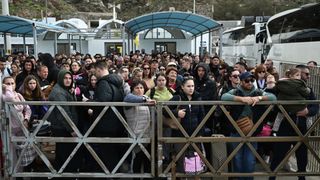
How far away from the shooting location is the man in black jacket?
501 cm

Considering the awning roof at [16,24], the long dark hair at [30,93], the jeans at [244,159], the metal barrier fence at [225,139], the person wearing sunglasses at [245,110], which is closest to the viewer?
the metal barrier fence at [225,139]

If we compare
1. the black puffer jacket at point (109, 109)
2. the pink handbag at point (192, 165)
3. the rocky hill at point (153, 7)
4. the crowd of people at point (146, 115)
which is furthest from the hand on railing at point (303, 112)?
the rocky hill at point (153, 7)

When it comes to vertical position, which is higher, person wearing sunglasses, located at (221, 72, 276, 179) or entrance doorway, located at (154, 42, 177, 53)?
entrance doorway, located at (154, 42, 177, 53)

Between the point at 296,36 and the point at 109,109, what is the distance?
42.5ft

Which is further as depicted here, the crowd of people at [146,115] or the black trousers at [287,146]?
the black trousers at [287,146]

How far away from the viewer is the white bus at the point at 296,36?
1363 cm

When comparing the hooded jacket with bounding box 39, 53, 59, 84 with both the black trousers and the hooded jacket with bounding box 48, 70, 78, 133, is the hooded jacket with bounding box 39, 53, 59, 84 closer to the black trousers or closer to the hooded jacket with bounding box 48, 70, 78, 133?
the hooded jacket with bounding box 48, 70, 78, 133

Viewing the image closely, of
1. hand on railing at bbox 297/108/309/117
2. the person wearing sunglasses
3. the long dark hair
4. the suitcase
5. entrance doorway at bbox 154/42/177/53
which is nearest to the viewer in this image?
the person wearing sunglasses

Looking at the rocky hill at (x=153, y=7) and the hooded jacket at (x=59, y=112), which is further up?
the rocky hill at (x=153, y=7)

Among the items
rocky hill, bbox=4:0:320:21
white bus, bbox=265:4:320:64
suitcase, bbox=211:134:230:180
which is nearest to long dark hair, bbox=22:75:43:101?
suitcase, bbox=211:134:230:180

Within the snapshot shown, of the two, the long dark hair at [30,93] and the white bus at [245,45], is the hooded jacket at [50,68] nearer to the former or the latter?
the long dark hair at [30,93]

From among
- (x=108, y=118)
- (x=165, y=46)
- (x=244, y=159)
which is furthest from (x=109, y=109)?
(x=165, y=46)

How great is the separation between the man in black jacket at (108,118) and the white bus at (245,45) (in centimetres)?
1478

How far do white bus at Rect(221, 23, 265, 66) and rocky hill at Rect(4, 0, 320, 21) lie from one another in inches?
1663
